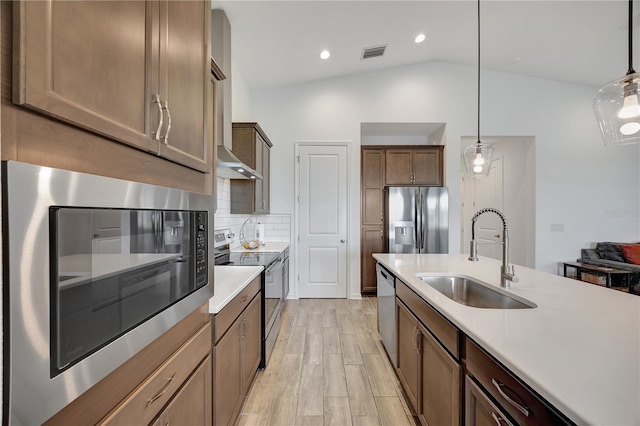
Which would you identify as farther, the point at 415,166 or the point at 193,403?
the point at 415,166

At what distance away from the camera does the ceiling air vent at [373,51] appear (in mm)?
3691

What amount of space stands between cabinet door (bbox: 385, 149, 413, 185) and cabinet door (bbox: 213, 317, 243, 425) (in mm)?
3585

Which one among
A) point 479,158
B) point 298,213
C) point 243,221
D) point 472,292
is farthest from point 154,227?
point 298,213

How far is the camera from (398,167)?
14.9 ft

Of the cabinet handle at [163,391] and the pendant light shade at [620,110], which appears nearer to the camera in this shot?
the cabinet handle at [163,391]

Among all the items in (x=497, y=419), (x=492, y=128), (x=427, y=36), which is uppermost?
(x=427, y=36)

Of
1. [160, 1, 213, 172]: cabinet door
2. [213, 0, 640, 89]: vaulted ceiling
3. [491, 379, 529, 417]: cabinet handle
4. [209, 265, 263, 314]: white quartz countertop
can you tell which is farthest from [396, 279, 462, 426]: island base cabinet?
[213, 0, 640, 89]: vaulted ceiling

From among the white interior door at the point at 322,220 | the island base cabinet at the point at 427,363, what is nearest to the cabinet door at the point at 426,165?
the white interior door at the point at 322,220

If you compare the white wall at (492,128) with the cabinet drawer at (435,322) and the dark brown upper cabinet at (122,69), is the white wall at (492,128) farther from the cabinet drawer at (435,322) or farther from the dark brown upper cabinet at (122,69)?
the dark brown upper cabinet at (122,69)

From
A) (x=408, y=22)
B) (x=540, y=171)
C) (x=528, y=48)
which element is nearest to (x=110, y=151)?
(x=408, y=22)

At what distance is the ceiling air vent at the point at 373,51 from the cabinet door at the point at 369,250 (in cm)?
261

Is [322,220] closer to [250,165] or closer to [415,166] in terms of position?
[250,165]

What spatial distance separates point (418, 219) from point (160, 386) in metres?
3.98

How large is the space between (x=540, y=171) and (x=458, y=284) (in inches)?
151
